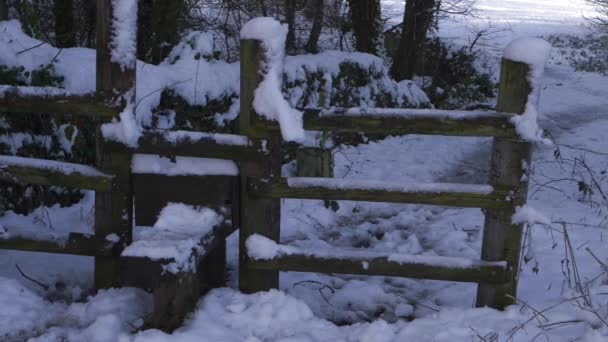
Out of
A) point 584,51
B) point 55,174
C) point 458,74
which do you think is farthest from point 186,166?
point 584,51

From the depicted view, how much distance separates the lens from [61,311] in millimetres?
3461

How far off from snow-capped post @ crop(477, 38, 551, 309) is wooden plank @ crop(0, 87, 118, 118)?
6.83 feet

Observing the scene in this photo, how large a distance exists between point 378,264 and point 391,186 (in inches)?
17.3

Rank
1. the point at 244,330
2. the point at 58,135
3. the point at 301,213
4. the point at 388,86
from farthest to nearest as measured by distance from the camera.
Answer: the point at 388,86
the point at 301,213
the point at 58,135
the point at 244,330

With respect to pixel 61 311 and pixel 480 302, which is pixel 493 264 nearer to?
pixel 480 302

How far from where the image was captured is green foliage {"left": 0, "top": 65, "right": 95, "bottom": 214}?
4.88 meters

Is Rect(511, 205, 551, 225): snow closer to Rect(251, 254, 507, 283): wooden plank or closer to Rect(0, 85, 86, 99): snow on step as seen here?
Rect(251, 254, 507, 283): wooden plank

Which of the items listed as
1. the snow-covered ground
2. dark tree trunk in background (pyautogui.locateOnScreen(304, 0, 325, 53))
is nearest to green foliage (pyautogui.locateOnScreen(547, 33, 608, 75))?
dark tree trunk in background (pyautogui.locateOnScreen(304, 0, 325, 53))

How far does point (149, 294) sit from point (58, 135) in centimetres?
211

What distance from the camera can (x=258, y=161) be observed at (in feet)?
11.6

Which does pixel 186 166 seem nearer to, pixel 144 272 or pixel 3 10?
pixel 144 272

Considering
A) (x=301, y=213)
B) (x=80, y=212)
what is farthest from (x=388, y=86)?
(x=80, y=212)

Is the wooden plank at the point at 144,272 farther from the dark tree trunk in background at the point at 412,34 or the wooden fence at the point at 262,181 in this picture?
the dark tree trunk in background at the point at 412,34

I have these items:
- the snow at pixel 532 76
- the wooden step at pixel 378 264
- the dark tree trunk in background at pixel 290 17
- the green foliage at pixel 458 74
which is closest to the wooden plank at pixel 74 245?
the wooden step at pixel 378 264
